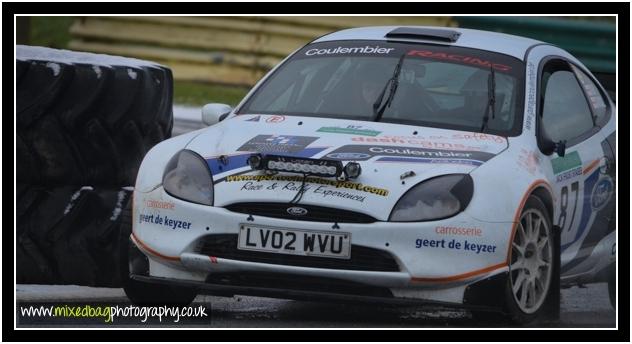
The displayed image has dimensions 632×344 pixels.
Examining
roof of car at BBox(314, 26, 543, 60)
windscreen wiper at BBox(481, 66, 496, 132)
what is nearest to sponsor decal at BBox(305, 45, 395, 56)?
roof of car at BBox(314, 26, 543, 60)

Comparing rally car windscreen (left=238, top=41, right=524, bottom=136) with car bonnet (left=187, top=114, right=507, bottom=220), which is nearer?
car bonnet (left=187, top=114, right=507, bottom=220)

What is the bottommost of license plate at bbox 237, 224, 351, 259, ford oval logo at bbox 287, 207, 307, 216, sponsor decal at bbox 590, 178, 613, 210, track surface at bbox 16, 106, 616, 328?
track surface at bbox 16, 106, 616, 328

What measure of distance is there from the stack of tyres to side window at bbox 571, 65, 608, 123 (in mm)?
2424

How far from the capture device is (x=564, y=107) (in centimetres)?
761

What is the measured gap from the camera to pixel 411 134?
6793 mm

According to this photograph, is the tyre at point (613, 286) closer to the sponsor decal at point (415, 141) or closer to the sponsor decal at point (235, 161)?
the sponsor decal at point (415, 141)

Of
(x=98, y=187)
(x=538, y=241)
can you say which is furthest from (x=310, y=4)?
(x=538, y=241)

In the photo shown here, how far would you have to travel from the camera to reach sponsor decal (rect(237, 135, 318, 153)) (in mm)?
6493

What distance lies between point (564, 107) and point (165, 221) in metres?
2.31

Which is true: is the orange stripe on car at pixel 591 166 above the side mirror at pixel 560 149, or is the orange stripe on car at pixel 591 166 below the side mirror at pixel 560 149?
below

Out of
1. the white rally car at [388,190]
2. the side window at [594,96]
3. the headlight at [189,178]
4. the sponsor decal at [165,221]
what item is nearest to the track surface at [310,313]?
the white rally car at [388,190]

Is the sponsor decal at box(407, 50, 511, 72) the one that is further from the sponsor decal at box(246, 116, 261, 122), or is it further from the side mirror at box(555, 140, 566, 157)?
the sponsor decal at box(246, 116, 261, 122)

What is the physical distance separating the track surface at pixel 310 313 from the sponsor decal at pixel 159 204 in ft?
1.72

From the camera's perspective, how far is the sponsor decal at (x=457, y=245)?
6.08 metres
